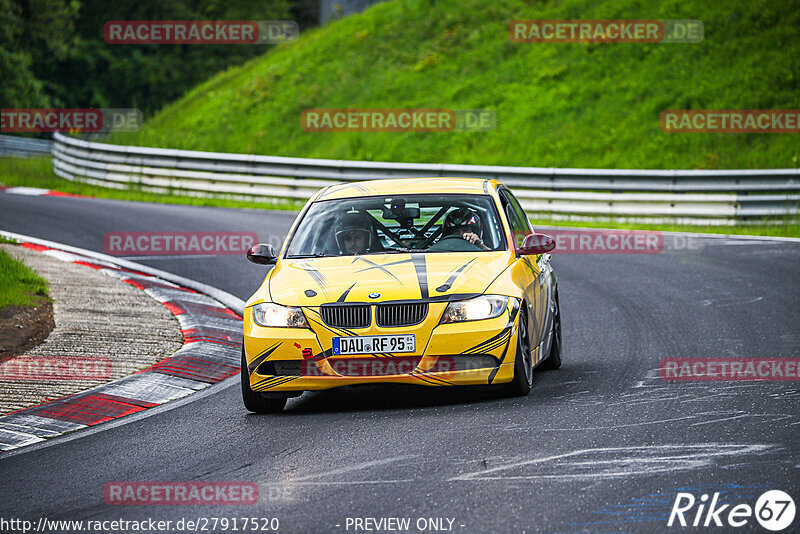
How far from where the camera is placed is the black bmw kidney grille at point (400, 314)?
7.80m

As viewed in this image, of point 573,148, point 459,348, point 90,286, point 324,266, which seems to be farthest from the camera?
point 573,148

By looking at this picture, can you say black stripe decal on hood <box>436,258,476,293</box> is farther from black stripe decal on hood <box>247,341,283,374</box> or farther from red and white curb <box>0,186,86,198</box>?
red and white curb <box>0,186,86,198</box>

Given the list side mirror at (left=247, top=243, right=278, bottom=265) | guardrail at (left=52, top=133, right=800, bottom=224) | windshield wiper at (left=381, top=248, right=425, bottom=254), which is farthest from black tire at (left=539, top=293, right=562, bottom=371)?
guardrail at (left=52, top=133, right=800, bottom=224)

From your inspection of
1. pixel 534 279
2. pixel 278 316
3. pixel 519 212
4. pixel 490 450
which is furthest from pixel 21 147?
pixel 490 450

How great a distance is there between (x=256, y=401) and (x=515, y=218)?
114 inches

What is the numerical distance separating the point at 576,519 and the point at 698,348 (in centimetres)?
514

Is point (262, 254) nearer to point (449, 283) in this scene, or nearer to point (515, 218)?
point (449, 283)

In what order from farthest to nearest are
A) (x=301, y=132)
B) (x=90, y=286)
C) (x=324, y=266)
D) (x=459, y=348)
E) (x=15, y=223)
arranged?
(x=301, y=132) < (x=15, y=223) < (x=90, y=286) < (x=324, y=266) < (x=459, y=348)

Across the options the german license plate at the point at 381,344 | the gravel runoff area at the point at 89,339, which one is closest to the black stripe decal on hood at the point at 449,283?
the german license plate at the point at 381,344

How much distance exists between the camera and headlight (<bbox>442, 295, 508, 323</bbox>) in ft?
25.7

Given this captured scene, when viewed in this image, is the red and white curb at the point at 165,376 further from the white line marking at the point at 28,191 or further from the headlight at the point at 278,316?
the white line marking at the point at 28,191

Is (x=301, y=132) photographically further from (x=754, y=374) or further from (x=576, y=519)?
(x=576, y=519)

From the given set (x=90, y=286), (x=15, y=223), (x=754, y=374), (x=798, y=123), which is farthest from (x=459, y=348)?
(x=798, y=123)

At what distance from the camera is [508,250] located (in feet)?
29.0
